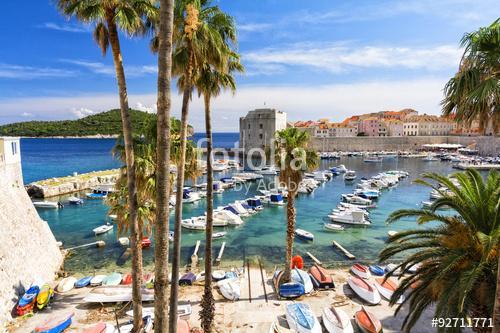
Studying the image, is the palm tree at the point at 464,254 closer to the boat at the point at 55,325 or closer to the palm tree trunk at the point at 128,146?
the palm tree trunk at the point at 128,146

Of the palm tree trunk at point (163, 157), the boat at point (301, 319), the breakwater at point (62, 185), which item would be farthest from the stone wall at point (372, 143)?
the palm tree trunk at point (163, 157)

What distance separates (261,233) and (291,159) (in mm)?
15736

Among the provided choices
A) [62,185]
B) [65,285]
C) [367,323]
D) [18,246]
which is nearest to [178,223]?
[367,323]

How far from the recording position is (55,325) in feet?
36.9

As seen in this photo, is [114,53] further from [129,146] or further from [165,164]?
[165,164]

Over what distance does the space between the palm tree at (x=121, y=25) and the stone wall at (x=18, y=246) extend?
23.4ft

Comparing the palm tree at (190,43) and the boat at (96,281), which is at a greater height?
the palm tree at (190,43)

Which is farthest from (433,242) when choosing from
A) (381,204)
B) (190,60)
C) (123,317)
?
(381,204)

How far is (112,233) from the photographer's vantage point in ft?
89.5

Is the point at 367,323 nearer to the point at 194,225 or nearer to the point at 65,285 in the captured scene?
the point at 65,285

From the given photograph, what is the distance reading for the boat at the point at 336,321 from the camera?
11.1 metres

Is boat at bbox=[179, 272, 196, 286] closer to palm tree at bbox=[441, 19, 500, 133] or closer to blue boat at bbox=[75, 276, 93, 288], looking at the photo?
blue boat at bbox=[75, 276, 93, 288]

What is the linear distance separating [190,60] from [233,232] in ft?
71.9

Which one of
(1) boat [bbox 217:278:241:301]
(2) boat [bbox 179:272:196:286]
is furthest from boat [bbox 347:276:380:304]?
(2) boat [bbox 179:272:196:286]
